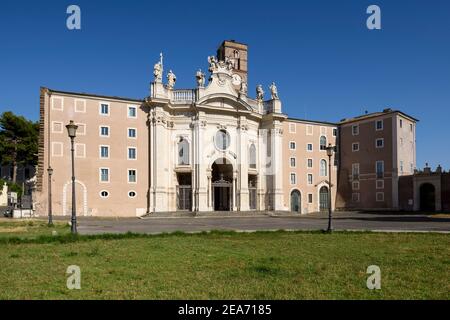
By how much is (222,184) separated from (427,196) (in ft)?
89.1

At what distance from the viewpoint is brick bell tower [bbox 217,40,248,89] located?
73.2 metres

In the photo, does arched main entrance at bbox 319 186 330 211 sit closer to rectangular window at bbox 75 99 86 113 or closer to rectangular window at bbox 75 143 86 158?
rectangular window at bbox 75 143 86 158

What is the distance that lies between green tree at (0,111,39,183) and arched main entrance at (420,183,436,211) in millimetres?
57226

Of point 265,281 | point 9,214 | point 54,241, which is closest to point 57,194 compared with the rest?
point 9,214

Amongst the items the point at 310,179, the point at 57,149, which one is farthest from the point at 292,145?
the point at 57,149

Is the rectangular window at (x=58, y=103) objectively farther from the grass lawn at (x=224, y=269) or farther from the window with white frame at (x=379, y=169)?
the window with white frame at (x=379, y=169)

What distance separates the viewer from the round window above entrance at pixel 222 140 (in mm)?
48000

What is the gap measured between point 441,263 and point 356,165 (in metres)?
49.0

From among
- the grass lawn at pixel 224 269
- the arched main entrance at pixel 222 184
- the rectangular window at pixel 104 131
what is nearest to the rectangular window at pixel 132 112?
the rectangular window at pixel 104 131

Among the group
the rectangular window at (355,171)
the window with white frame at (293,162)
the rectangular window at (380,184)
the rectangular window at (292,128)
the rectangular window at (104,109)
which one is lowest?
the rectangular window at (380,184)

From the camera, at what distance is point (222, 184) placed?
48.2m

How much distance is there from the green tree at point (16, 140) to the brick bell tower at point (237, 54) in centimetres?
3566

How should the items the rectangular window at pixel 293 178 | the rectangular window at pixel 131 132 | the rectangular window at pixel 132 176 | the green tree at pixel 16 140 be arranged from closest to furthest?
the rectangular window at pixel 132 176 < the rectangular window at pixel 131 132 < the rectangular window at pixel 293 178 < the green tree at pixel 16 140
